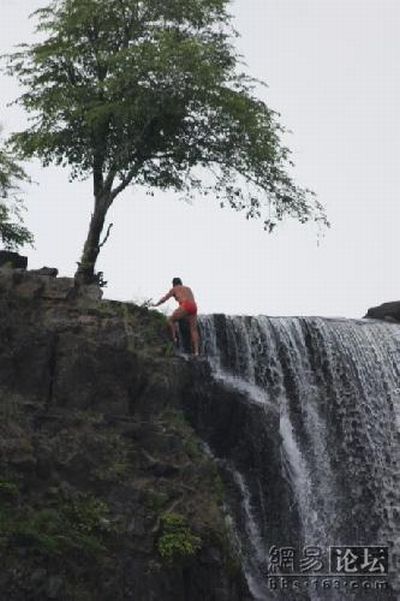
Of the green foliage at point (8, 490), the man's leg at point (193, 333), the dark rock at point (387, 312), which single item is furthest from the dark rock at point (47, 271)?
the dark rock at point (387, 312)

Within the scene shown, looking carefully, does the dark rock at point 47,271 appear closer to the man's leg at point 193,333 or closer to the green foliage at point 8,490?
the man's leg at point 193,333

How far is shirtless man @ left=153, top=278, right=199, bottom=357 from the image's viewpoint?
17.9 m

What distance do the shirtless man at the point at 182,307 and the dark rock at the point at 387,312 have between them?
1263cm

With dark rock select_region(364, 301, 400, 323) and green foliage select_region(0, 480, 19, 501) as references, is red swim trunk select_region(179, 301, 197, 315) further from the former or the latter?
dark rock select_region(364, 301, 400, 323)

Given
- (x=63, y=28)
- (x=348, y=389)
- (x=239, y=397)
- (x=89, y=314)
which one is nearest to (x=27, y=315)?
(x=89, y=314)

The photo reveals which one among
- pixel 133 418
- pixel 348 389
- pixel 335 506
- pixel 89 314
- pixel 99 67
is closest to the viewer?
pixel 133 418

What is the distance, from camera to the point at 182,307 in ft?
59.1

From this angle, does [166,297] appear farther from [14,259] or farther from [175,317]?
[14,259]

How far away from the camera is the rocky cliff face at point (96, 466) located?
1180 cm

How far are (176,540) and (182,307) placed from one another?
6.65 meters

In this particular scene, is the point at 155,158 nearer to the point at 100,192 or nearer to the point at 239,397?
the point at 100,192

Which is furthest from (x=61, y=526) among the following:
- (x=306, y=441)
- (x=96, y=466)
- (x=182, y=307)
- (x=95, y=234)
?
(x=95, y=234)

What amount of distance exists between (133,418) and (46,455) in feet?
7.39

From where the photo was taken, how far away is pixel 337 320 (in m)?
24.8
